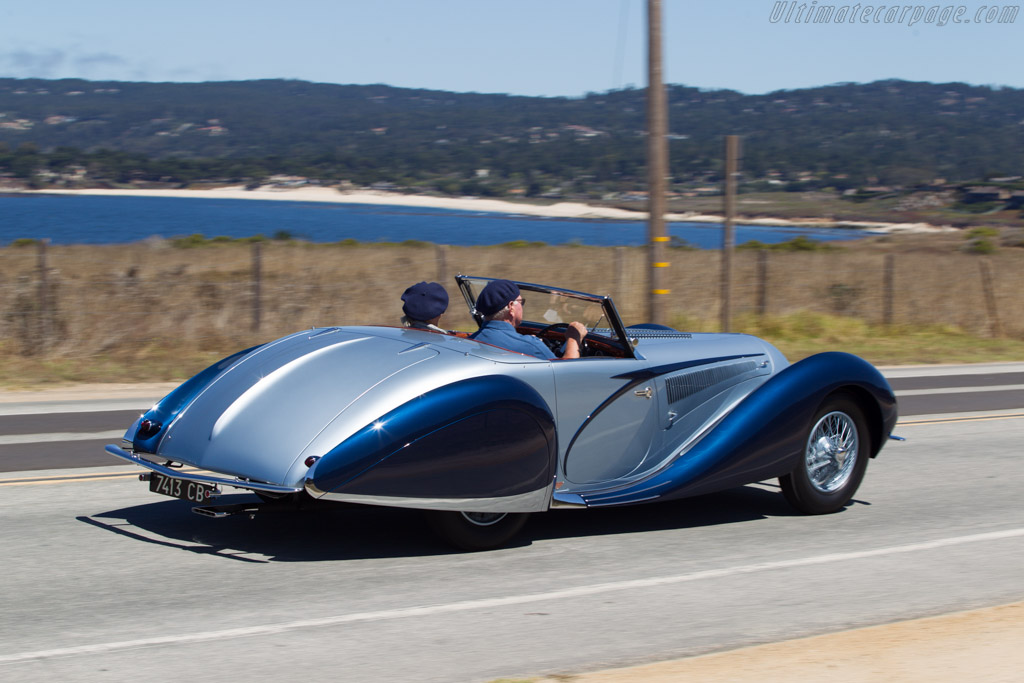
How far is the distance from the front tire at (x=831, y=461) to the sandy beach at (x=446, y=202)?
72702 millimetres

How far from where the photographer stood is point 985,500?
753 cm

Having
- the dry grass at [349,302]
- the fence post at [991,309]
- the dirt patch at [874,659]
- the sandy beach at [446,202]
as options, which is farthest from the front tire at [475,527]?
the sandy beach at [446,202]

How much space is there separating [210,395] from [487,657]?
2281mm

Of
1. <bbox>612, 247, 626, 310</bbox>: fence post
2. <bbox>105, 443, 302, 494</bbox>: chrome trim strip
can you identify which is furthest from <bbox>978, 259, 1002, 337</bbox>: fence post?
<bbox>105, 443, 302, 494</bbox>: chrome trim strip

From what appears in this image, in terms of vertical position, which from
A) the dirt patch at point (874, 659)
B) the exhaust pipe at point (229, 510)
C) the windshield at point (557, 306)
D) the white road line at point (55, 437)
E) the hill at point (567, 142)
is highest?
the hill at point (567, 142)

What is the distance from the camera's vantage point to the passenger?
6270 millimetres

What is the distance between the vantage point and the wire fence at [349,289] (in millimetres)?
16344

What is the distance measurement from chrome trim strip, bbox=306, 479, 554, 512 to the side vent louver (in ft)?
3.92

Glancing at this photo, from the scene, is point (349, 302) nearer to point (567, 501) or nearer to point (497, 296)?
point (497, 296)

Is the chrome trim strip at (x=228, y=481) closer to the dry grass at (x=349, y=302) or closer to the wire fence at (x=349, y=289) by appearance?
the dry grass at (x=349, y=302)

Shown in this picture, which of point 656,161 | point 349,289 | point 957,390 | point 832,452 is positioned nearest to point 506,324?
point 832,452

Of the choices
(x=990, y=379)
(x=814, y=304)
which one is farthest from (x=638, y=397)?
(x=814, y=304)

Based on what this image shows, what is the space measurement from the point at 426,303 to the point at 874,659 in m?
3.13

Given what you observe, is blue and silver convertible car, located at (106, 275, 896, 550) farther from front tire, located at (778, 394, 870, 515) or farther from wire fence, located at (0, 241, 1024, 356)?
wire fence, located at (0, 241, 1024, 356)
